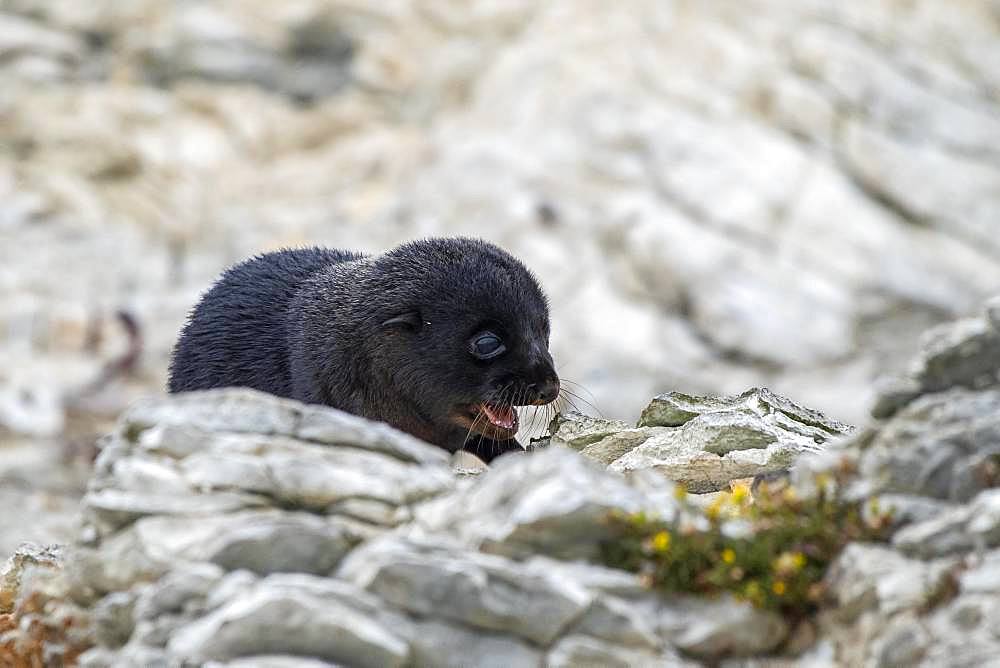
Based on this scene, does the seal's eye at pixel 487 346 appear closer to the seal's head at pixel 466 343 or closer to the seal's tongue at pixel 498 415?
the seal's head at pixel 466 343

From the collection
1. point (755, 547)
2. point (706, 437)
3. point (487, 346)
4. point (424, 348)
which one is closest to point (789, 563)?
point (755, 547)

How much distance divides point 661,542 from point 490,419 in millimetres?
3643

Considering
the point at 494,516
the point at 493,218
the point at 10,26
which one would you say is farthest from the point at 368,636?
the point at 10,26

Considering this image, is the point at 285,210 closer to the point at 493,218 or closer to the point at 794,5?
the point at 493,218

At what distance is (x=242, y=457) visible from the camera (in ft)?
21.9

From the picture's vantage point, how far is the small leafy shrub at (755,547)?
605cm

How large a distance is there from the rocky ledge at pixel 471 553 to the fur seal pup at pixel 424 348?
2.39 metres

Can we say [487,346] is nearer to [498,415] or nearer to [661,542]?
[498,415]

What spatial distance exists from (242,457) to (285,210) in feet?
95.4

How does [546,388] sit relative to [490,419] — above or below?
above

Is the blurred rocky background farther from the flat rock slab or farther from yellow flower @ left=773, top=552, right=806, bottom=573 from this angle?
yellow flower @ left=773, top=552, right=806, bottom=573

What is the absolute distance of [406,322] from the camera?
9.50 m

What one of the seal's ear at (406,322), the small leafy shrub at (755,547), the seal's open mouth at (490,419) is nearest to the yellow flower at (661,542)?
the small leafy shrub at (755,547)

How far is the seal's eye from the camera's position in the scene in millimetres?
9391
